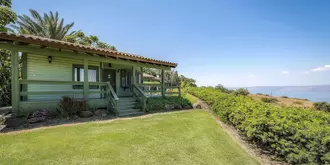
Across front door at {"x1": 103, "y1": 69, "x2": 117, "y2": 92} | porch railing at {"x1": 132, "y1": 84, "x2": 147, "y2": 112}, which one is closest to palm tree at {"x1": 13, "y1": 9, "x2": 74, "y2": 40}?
front door at {"x1": 103, "y1": 69, "x2": 117, "y2": 92}

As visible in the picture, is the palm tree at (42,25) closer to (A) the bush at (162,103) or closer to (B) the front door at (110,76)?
(B) the front door at (110,76)

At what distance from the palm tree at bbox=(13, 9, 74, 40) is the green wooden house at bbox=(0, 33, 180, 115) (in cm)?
1084

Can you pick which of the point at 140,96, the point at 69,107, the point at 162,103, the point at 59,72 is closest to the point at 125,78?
the point at 140,96

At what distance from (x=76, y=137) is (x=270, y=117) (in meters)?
5.94

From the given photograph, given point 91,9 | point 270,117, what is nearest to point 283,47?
point 270,117

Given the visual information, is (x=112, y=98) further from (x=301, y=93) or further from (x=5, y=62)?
(x=301, y=93)

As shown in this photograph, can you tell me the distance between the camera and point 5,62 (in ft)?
45.0

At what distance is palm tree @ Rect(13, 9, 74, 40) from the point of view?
667 inches

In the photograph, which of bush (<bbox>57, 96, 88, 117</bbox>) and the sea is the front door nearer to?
bush (<bbox>57, 96, 88, 117</bbox>)

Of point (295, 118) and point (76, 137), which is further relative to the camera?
point (76, 137)

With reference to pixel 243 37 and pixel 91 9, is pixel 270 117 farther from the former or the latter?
pixel 91 9

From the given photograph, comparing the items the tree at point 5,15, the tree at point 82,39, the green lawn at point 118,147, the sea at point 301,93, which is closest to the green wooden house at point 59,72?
the green lawn at point 118,147

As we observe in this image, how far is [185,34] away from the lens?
15.3 meters

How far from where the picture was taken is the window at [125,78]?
41.6ft
